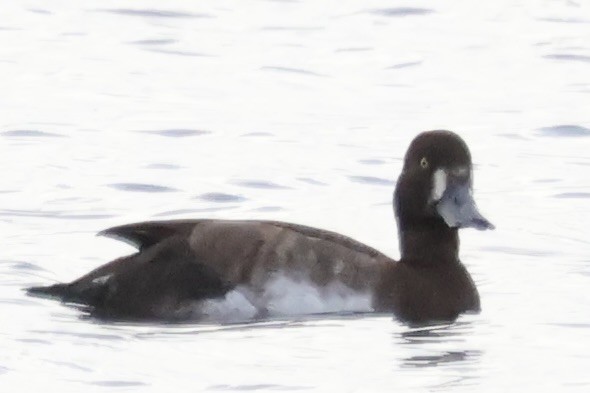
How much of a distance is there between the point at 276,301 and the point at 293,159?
4.44 m

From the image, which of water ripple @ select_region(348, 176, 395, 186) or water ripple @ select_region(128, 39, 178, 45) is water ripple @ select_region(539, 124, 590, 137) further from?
water ripple @ select_region(128, 39, 178, 45)

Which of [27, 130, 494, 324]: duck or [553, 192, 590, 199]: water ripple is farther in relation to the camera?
[553, 192, 590, 199]: water ripple

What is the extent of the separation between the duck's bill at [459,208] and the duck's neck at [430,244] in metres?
0.08

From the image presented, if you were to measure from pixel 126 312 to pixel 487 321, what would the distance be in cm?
160

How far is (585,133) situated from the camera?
46.5 feet

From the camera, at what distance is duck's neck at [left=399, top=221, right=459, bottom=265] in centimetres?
922

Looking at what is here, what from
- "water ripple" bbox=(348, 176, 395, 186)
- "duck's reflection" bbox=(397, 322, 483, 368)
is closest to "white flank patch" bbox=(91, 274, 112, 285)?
"duck's reflection" bbox=(397, 322, 483, 368)

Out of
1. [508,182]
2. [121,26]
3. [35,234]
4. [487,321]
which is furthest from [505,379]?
[121,26]

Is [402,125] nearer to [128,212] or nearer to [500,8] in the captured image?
[128,212]

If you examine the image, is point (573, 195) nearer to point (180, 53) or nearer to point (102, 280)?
point (102, 280)

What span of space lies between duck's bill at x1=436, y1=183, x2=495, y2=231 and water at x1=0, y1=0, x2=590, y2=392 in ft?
1.48

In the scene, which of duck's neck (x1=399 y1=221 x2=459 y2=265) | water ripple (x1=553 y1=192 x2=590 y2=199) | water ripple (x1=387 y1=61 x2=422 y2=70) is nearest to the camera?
duck's neck (x1=399 y1=221 x2=459 y2=265)

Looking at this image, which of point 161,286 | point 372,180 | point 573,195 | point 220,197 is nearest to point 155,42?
point 372,180

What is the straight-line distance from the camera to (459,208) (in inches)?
361
